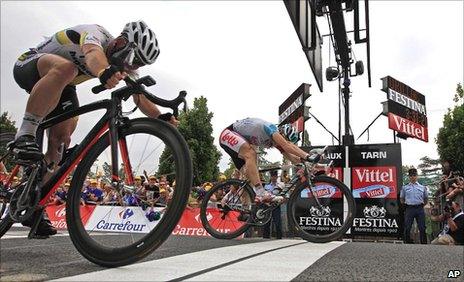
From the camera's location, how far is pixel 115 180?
2.34 meters

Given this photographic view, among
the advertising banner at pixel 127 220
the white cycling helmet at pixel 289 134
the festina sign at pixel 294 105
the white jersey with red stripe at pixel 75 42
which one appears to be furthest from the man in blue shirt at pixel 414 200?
the white jersey with red stripe at pixel 75 42

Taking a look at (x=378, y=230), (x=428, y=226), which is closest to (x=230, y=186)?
(x=378, y=230)

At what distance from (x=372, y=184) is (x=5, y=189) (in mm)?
9506

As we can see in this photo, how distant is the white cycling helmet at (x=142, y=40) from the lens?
254 cm

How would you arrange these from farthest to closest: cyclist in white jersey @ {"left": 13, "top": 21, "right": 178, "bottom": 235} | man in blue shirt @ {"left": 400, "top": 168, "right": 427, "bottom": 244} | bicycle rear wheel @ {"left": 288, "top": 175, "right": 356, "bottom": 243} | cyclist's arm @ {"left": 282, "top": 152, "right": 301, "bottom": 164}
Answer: man in blue shirt @ {"left": 400, "top": 168, "right": 427, "bottom": 244} < cyclist's arm @ {"left": 282, "top": 152, "right": 301, "bottom": 164} < bicycle rear wheel @ {"left": 288, "top": 175, "right": 356, "bottom": 243} < cyclist in white jersey @ {"left": 13, "top": 21, "right": 178, "bottom": 235}

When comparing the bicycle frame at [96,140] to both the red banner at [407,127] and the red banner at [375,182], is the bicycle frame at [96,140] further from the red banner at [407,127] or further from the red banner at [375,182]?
the red banner at [407,127]

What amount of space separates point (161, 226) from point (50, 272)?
0.58 m

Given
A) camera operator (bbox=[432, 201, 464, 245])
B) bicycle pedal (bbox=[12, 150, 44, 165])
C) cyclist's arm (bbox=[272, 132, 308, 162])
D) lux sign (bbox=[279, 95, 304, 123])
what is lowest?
camera operator (bbox=[432, 201, 464, 245])

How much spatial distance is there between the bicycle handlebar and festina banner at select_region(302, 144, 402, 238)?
8.29 meters

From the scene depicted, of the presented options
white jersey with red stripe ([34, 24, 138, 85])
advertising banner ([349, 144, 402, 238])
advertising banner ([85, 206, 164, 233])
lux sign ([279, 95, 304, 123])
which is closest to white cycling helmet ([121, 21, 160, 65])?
white jersey with red stripe ([34, 24, 138, 85])

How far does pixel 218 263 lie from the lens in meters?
2.45

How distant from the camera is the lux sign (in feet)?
46.1

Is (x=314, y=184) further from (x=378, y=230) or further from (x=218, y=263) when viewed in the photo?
(x=378, y=230)

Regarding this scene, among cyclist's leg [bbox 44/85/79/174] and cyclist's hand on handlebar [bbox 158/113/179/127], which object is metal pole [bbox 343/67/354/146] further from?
cyclist's hand on handlebar [bbox 158/113/179/127]
